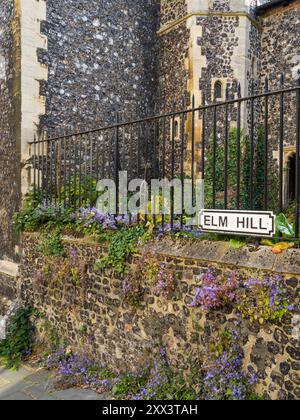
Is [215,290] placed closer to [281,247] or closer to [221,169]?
[281,247]

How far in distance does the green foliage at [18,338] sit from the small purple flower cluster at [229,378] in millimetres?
3343

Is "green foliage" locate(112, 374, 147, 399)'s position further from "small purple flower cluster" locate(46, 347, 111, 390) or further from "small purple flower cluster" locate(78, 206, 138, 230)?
"small purple flower cluster" locate(78, 206, 138, 230)

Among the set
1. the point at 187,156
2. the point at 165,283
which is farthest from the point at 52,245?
the point at 187,156

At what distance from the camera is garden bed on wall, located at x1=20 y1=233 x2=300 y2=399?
2.99 meters

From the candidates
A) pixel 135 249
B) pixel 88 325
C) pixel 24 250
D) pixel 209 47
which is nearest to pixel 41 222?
pixel 24 250

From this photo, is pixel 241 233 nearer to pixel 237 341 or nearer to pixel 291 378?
pixel 237 341

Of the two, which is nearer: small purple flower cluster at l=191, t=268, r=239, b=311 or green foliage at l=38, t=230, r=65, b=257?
small purple flower cluster at l=191, t=268, r=239, b=311

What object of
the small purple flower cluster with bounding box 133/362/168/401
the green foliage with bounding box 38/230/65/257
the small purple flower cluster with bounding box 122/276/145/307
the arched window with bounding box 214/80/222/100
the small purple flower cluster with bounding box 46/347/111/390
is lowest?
the small purple flower cluster with bounding box 46/347/111/390

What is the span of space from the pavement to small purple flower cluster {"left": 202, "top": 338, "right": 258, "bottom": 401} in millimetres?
1419

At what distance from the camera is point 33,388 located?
4.54 metres

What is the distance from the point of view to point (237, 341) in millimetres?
3266

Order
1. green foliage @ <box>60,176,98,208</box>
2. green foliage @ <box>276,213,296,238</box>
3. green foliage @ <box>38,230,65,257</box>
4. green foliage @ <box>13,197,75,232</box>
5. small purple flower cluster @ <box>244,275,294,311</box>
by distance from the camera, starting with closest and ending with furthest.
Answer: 1. small purple flower cluster @ <box>244,275,294,311</box>
2. green foliage @ <box>276,213,296,238</box>
3. green foliage @ <box>38,230,65,257</box>
4. green foliage @ <box>60,176,98,208</box>
5. green foliage @ <box>13,197,75,232</box>

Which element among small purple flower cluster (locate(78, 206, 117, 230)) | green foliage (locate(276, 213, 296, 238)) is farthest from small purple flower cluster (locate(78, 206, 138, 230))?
green foliage (locate(276, 213, 296, 238))

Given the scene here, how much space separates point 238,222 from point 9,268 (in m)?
4.81
